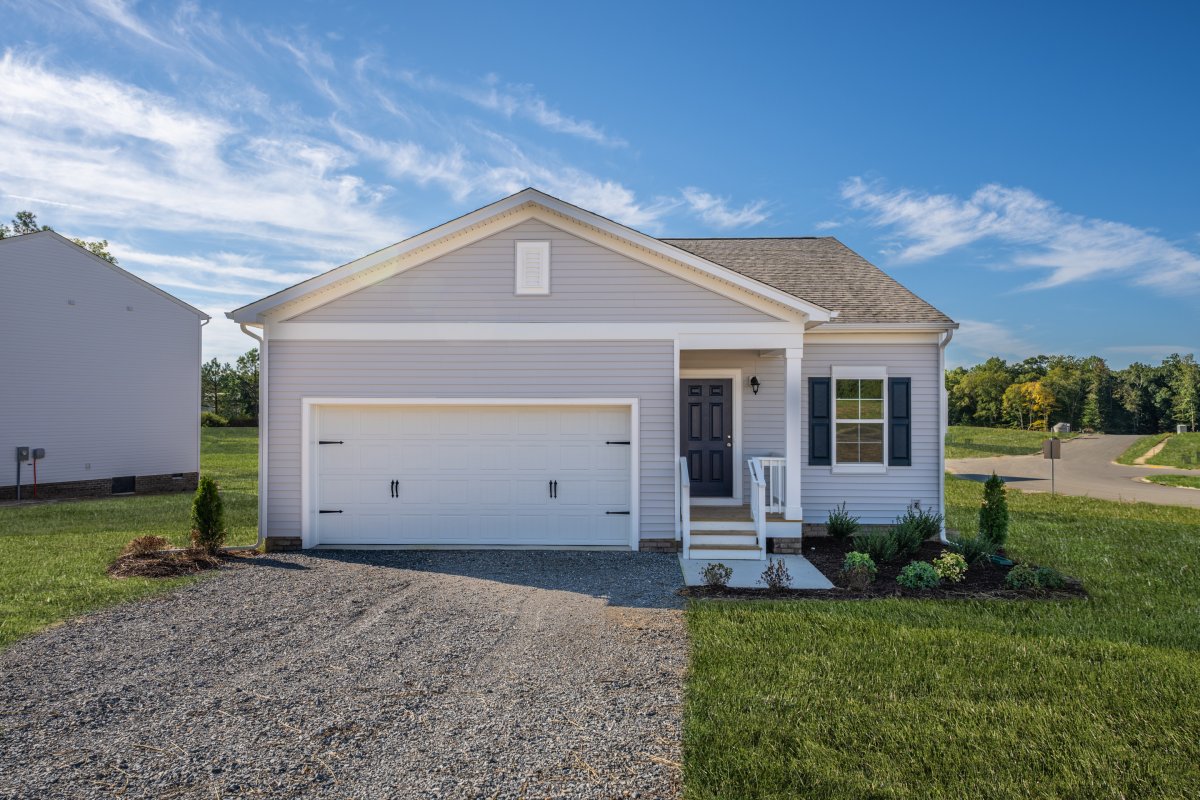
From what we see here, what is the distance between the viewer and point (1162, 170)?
18.6 m

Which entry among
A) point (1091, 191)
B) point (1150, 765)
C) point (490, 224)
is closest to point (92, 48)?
point (490, 224)

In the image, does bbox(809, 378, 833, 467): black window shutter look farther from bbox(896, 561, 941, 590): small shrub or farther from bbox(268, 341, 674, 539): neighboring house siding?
bbox(896, 561, 941, 590): small shrub

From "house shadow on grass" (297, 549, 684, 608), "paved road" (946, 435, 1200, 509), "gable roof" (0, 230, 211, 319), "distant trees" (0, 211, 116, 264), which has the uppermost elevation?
"distant trees" (0, 211, 116, 264)

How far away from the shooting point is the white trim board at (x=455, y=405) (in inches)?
386

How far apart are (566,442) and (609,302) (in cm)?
225

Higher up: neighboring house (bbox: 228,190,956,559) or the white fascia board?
the white fascia board

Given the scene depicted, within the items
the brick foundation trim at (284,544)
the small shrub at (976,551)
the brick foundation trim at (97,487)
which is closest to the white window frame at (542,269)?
the brick foundation trim at (284,544)

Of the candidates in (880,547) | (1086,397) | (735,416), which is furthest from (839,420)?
(1086,397)

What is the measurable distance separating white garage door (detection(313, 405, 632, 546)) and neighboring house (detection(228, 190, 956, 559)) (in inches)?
0.9

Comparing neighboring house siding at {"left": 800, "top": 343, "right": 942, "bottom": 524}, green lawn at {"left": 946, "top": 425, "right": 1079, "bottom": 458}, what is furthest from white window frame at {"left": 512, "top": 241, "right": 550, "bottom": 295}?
green lawn at {"left": 946, "top": 425, "right": 1079, "bottom": 458}

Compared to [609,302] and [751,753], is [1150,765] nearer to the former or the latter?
[751,753]

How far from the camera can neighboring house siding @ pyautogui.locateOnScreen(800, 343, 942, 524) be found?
36.1 feet

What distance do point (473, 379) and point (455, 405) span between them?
0.49 meters

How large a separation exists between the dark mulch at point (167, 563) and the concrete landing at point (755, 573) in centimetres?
635
